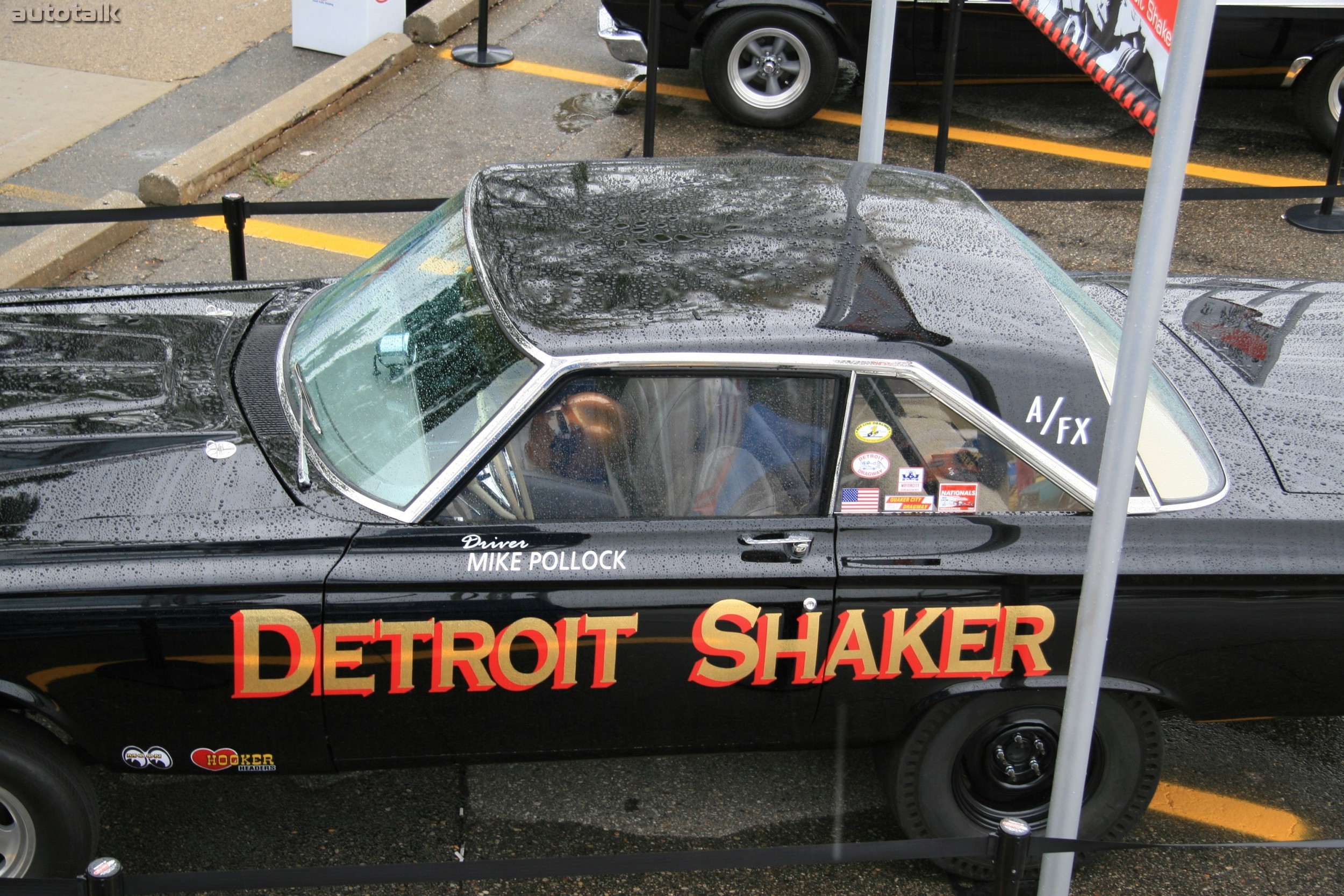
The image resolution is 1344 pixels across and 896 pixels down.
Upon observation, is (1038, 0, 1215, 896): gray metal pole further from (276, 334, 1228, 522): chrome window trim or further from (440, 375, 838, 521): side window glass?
(440, 375, 838, 521): side window glass

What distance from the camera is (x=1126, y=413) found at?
8.11 feet

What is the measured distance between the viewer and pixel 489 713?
2965 millimetres

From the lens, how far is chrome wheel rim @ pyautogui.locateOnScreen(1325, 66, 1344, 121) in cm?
731

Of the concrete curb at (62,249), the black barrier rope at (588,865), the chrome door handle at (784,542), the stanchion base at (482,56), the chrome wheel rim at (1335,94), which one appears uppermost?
the chrome wheel rim at (1335,94)

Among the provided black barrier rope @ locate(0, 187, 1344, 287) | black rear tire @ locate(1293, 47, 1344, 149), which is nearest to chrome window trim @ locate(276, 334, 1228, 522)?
black barrier rope @ locate(0, 187, 1344, 287)

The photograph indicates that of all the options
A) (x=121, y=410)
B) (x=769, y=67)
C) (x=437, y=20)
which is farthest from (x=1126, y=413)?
(x=437, y=20)

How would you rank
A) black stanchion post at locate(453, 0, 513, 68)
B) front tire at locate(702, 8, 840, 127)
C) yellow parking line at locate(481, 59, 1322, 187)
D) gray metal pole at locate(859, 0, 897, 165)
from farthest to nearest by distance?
1. black stanchion post at locate(453, 0, 513, 68)
2. front tire at locate(702, 8, 840, 127)
3. yellow parking line at locate(481, 59, 1322, 187)
4. gray metal pole at locate(859, 0, 897, 165)

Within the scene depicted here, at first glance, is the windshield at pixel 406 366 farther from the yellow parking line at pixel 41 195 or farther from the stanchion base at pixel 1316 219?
the stanchion base at pixel 1316 219

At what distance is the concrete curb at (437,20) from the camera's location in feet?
28.5

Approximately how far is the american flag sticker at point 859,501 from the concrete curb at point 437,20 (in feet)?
21.9

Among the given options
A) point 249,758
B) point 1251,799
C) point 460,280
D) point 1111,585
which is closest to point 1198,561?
point 1111,585

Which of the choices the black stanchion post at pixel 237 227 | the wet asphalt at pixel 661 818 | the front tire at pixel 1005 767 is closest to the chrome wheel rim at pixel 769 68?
the black stanchion post at pixel 237 227

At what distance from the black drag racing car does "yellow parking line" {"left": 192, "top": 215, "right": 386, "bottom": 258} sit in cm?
321

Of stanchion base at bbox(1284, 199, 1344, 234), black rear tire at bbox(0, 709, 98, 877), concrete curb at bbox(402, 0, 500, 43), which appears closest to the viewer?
black rear tire at bbox(0, 709, 98, 877)
